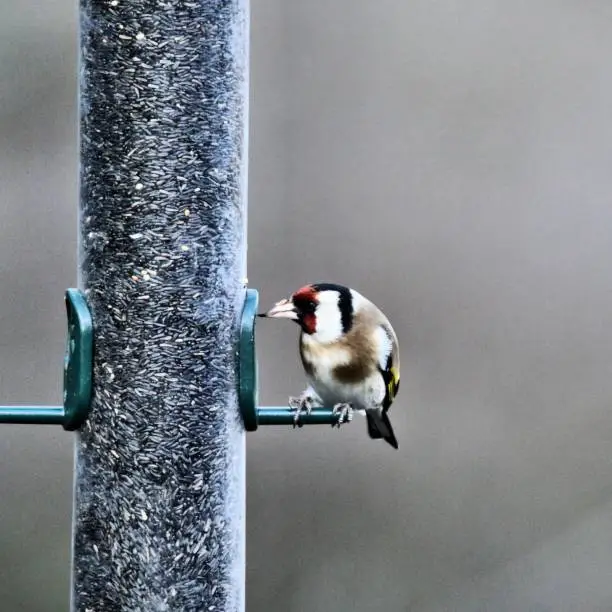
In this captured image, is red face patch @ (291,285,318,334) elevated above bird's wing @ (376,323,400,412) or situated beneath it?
elevated above

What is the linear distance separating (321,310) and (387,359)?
0.92 ft

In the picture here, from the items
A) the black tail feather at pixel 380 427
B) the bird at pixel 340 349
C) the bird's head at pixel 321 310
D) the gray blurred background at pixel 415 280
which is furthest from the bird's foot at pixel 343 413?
the gray blurred background at pixel 415 280

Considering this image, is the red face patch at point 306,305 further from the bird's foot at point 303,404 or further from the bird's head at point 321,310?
the bird's foot at point 303,404

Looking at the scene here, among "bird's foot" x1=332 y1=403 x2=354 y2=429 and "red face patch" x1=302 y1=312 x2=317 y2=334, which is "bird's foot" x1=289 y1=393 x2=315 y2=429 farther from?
"red face patch" x1=302 y1=312 x2=317 y2=334

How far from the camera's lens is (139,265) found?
413 cm

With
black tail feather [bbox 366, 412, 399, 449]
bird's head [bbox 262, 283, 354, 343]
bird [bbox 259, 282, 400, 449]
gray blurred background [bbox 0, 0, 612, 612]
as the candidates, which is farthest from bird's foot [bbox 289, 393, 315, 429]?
A: gray blurred background [bbox 0, 0, 612, 612]

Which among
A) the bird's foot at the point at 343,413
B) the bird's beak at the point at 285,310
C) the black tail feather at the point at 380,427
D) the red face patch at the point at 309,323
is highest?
the bird's beak at the point at 285,310

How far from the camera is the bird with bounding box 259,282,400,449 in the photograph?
15.5ft

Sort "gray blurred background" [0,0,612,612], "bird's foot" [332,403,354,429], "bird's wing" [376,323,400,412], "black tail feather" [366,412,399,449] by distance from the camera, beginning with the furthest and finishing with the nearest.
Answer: "gray blurred background" [0,0,612,612], "black tail feather" [366,412,399,449], "bird's wing" [376,323,400,412], "bird's foot" [332,403,354,429]

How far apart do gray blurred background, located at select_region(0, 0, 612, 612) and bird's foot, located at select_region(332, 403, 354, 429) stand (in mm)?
2019

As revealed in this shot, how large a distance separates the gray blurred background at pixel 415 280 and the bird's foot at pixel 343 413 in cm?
202

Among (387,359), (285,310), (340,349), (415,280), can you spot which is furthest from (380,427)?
(415,280)

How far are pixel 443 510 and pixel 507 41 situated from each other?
202 cm

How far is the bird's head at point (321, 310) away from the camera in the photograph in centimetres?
469
